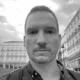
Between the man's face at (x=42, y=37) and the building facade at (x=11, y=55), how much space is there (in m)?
63.5

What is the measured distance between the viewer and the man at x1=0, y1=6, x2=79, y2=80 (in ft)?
3.38

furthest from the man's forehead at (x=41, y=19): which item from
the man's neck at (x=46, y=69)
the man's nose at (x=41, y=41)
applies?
the man's neck at (x=46, y=69)

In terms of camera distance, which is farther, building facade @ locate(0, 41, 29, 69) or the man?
building facade @ locate(0, 41, 29, 69)

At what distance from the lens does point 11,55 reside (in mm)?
64375

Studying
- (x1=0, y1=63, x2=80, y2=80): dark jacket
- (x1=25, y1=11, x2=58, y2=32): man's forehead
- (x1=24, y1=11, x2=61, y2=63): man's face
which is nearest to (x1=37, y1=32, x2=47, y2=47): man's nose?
(x1=24, y1=11, x2=61, y2=63): man's face

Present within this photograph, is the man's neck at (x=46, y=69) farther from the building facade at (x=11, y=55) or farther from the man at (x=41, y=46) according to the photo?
the building facade at (x=11, y=55)

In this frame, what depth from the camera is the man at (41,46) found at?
40.6 inches

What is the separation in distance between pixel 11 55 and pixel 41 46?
65.7 metres

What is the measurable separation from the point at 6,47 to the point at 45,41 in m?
65.2

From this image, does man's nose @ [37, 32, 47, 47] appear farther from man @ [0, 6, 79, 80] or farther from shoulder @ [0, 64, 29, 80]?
shoulder @ [0, 64, 29, 80]

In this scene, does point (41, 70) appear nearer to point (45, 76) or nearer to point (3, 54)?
point (45, 76)

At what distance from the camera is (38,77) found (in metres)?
1.10

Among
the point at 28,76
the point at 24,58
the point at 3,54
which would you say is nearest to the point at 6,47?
the point at 3,54

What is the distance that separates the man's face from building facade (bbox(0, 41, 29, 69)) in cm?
6354
